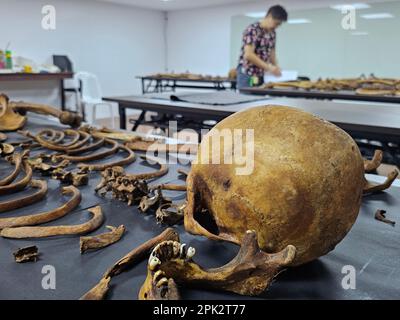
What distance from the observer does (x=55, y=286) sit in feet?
1.85

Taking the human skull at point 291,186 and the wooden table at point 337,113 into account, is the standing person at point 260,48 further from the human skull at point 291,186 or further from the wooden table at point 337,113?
the human skull at point 291,186

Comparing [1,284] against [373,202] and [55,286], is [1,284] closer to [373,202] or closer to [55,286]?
[55,286]

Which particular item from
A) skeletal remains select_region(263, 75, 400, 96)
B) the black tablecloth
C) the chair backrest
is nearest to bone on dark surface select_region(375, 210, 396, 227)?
the black tablecloth

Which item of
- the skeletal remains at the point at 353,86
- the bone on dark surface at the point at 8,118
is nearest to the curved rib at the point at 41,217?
the bone on dark surface at the point at 8,118

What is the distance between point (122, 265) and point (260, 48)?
3046 millimetres

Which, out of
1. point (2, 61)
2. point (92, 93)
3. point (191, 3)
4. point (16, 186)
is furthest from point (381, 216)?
point (191, 3)

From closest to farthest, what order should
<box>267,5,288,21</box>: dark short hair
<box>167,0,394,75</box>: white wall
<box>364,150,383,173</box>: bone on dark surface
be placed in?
<box>364,150,383,173</box>: bone on dark surface < <box>267,5,288,21</box>: dark short hair < <box>167,0,394,75</box>: white wall

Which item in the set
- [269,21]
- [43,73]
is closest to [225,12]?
[43,73]

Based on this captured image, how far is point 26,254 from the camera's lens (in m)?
0.64

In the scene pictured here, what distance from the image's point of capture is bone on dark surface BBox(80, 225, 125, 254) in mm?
665

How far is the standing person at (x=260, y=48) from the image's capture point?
3184 millimetres

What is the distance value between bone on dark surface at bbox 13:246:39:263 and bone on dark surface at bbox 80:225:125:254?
2.9 inches

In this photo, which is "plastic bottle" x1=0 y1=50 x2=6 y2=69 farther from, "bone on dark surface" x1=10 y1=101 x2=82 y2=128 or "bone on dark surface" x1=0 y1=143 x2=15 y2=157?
"bone on dark surface" x1=0 y1=143 x2=15 y2=157
